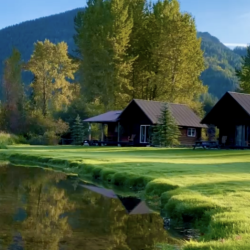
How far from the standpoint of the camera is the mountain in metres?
144

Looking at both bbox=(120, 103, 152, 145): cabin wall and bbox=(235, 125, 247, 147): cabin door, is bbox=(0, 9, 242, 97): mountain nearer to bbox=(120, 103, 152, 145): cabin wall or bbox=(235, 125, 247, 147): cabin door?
bbox=(120, 103, 152, 145): cabin wall

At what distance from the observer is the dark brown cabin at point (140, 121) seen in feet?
144

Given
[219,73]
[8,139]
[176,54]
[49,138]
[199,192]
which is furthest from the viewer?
[219,73]

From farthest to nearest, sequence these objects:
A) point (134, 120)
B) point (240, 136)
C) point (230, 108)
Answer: point (134, 120) < point (230, 108) < point (240, 136)

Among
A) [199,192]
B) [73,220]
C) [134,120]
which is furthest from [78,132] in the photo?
[73,220]

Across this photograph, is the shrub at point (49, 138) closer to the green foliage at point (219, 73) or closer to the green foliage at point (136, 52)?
the green foliage at point (136, 52)

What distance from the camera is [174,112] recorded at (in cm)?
4544

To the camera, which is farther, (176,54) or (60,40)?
(60,40)

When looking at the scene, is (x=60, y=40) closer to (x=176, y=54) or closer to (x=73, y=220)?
(x=176, y=54)

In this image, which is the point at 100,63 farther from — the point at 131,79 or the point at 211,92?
the point at 211,92

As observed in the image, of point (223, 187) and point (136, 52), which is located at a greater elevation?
point (136, 52)

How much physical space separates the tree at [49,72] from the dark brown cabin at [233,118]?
21.2 metres

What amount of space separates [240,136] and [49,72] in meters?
25.3

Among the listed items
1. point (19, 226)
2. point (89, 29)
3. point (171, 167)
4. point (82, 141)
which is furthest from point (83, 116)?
point (19, 226)
